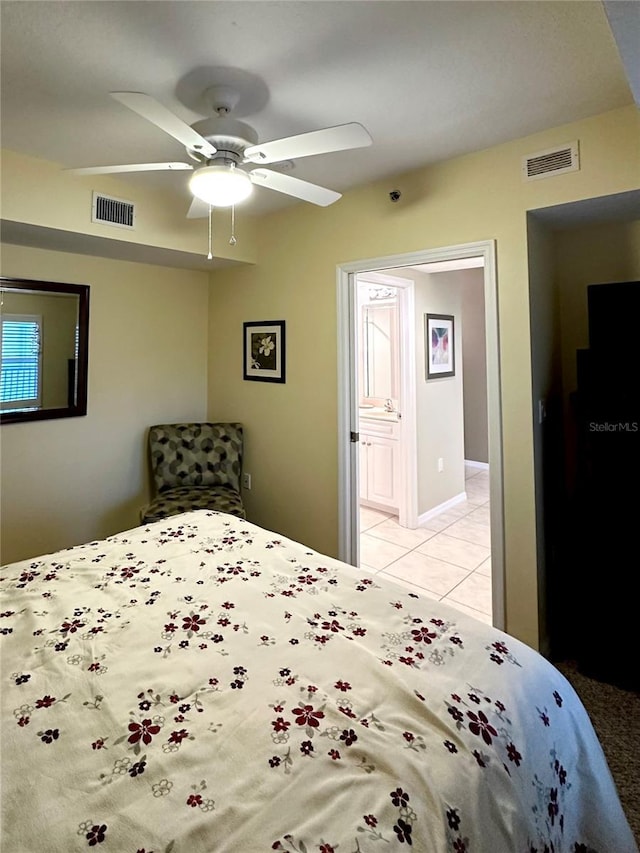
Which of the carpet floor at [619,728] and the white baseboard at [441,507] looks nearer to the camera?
the carpet floor at [619,728]

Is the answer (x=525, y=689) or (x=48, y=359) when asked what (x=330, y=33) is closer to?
(x=525, y=689)

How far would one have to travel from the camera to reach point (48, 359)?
9.75ft

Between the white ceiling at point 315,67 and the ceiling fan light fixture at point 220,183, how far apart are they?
340 mm

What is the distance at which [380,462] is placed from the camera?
15.3ft

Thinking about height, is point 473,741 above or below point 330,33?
below

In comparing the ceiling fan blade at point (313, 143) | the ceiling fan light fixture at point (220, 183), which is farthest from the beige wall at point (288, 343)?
the ceiling fan light fixture at point (220, 183)

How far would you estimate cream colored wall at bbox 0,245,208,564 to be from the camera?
114 inches

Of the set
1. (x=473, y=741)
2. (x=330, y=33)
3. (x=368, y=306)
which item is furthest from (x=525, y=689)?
(x=368, y=306)

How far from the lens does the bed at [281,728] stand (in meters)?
0.77

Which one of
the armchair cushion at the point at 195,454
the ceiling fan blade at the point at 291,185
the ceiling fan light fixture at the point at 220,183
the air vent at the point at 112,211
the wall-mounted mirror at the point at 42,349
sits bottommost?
the armchair cushion at the point at 195,454

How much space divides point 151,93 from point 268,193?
111 cm

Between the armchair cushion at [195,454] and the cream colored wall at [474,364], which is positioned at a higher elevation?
the cream colored wall at [474,364]

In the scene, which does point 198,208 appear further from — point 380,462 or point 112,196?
point 380,462

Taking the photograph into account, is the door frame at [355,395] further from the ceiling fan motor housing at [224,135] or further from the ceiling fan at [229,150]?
the ceiling fan motor housing at [224,135]
